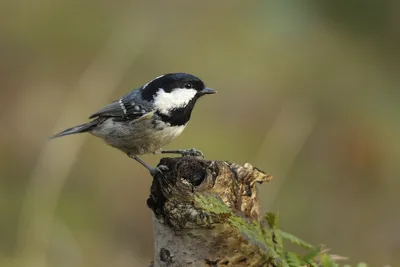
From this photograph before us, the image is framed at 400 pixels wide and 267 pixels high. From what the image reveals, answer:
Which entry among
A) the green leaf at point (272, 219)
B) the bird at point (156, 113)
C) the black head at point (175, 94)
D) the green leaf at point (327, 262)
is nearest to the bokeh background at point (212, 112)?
the bird at point (156, 113)

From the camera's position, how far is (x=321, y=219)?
5434 millimetres

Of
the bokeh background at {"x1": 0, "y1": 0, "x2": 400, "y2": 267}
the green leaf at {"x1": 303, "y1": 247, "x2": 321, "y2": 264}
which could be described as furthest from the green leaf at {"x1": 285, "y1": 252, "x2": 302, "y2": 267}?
the bokeh background at {"x1": 0, "y1": 0, "x2": 400, "y2": 267}

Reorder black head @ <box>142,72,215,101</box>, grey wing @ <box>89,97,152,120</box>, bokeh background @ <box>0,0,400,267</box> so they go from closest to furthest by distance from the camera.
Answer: black head @ <box>142,72,215,101</box> → grey wing @ <box>89,97,152,120</box> → bokeh background @ <box>0,0,400,267</box>

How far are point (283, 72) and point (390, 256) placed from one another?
2894 millimetres

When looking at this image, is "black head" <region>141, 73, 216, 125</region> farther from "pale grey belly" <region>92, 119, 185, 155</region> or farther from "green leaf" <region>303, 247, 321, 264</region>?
"green leaf" <region>303, 247, 321, 264</region>

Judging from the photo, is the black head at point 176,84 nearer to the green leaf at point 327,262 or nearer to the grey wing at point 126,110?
the grey wing at point 126,110

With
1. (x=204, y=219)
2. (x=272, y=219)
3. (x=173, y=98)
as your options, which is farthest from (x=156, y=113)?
(x=204, y=219)

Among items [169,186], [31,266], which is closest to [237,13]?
[31,266]

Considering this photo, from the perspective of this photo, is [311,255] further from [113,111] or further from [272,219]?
[113,111]

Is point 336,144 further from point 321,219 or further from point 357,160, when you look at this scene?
point 321,219

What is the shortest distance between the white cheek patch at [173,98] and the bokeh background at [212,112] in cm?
118

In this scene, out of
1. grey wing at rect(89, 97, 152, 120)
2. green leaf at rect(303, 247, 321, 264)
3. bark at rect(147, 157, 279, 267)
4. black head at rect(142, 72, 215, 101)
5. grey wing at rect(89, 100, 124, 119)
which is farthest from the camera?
grey wing at rect(89, 100, 124, 119)

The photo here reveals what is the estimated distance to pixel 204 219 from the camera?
69.6 inches

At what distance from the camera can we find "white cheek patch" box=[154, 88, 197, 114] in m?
3.04
